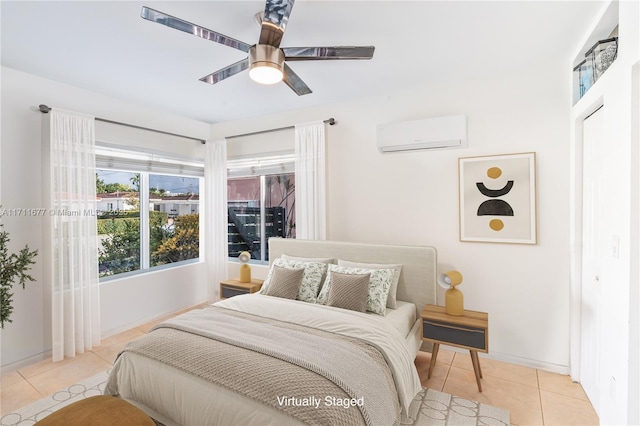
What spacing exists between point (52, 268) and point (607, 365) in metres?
4.34

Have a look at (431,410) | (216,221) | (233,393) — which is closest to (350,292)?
(431,410)

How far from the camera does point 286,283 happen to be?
2.98 meters

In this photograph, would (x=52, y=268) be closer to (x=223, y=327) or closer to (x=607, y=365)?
(x=223, y=327)

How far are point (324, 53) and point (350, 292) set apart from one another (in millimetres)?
1828

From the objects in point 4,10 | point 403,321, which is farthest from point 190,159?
point 403,321

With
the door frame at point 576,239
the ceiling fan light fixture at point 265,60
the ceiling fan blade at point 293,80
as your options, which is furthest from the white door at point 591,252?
the ceiling fan light fixture at point 265,60

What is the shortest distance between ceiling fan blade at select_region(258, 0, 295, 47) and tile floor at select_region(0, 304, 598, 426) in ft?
9.20

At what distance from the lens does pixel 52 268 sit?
2.89 m

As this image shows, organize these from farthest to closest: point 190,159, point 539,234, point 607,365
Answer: point 190,159 < point 539,234 < point 607,365

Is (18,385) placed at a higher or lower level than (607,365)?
lower

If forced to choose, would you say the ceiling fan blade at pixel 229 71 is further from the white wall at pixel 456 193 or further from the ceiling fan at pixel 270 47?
the white wall at pixel 456 193

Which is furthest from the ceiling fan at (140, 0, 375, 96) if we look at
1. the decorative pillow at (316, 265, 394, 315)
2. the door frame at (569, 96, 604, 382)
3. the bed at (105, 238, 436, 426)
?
the door frame at (569, 96, 604, 382)

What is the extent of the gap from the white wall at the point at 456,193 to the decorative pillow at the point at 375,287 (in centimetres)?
66

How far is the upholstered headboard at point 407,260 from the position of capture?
290cm
